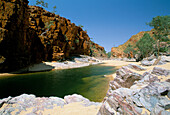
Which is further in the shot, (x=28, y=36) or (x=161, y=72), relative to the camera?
(x=28, y=36)

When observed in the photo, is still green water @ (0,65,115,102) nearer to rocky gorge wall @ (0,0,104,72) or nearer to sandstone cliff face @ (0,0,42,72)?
sandstone cliff face @ (0,0,42,72)

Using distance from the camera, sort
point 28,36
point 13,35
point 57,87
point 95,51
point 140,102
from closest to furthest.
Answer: point 140,102 → point 57,87 → point 13,35 → point 28,36 → point 95,51

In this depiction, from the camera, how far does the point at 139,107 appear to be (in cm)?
307

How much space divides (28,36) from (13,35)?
264 inches

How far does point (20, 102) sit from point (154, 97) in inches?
297

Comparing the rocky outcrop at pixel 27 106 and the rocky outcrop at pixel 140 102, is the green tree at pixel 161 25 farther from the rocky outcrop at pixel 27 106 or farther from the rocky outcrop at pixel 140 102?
the rocky outcrop at pixel 27 106

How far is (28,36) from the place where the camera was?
27.7 metres

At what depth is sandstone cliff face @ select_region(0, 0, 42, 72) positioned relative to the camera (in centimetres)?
1847

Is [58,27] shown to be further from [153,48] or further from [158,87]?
[153,48]

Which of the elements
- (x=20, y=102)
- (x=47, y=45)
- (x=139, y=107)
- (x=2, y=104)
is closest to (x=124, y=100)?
(x=139, y=107)

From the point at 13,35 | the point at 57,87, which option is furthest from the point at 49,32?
the point at 57,87

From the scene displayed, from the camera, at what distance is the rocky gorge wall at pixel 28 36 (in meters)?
19.1

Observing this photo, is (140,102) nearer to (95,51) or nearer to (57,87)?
(57,87)

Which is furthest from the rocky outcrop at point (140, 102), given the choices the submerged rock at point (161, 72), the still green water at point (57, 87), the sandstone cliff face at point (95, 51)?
the sandstone cliff face at point (95, 51)
